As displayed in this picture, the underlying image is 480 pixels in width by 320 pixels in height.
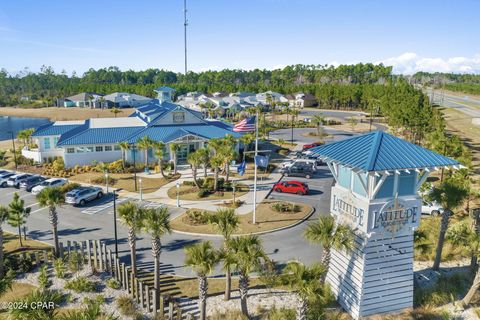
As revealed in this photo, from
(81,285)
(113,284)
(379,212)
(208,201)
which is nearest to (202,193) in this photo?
(208,201)

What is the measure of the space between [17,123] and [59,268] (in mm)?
103726

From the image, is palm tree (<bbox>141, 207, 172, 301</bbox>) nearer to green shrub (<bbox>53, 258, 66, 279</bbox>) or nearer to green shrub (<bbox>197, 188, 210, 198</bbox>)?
green shrub (<bbox>53, 258, 66, 279</bbox>)

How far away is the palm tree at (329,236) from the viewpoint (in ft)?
63.7

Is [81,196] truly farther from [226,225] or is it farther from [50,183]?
[226,225]

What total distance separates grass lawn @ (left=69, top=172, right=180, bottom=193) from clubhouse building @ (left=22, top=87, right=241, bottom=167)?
13.0ft

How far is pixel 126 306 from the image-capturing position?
67.5ft

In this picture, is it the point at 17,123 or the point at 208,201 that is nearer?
the point at 208,201

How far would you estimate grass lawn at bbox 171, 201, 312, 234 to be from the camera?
30.9 meters

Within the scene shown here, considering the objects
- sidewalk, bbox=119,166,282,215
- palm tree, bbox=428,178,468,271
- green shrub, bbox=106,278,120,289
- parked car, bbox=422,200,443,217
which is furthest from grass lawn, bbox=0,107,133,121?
palm tree, bbox=428,178,468,271

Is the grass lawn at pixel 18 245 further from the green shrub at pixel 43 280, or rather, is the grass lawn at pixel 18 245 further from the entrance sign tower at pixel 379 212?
the entrance sign tower at pixel 379 212

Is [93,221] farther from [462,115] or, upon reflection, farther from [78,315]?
[462,115]

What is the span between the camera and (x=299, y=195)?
1581 inches

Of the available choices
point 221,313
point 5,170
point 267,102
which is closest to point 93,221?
point 221,313

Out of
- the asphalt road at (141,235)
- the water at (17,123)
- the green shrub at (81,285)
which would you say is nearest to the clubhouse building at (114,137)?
the asphalt road at (141,235)
